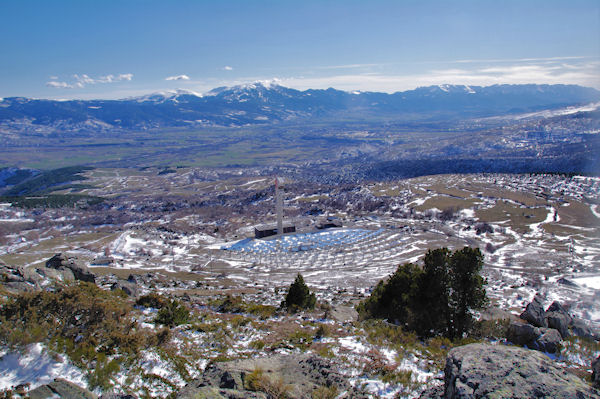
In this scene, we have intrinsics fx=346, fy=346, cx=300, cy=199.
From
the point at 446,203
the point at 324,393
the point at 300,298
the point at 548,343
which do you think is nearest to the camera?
the point at 324,393

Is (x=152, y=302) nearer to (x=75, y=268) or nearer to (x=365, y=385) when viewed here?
(x=365, y=385)

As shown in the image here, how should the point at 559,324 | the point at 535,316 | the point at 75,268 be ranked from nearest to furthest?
the point at 559,324 < the point at 535,316 < the point at 75,268

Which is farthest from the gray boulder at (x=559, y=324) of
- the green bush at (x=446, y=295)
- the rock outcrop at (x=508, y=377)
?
the rock outcrop at (x=508, y=377)

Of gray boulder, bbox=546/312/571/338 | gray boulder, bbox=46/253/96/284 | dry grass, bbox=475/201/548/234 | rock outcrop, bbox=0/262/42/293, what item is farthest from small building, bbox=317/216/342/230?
gray boulder, bbox=546/312/571/338

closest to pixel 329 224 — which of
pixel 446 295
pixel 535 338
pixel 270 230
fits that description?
pixel 270 230

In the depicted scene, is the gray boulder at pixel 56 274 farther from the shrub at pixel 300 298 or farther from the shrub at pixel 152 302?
the shrub at pixel 300 298

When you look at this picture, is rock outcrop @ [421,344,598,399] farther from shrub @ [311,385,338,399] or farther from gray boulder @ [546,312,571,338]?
gray boulder @ [546,312,571,338]

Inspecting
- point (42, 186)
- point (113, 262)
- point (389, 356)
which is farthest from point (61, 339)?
point (42, 186)

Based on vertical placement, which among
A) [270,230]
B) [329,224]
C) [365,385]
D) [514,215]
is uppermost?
[365,385]

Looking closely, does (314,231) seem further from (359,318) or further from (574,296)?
(359,318)
